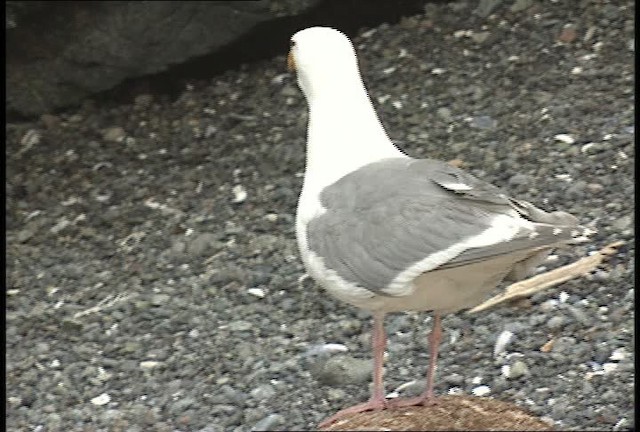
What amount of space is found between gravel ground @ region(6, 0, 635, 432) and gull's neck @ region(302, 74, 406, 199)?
33.8 inches

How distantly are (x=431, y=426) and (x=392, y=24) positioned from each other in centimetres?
335

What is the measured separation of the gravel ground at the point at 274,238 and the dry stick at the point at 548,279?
4cm

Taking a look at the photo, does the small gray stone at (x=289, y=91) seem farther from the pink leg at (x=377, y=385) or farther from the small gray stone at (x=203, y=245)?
the pink leg at (x=377, y=385)

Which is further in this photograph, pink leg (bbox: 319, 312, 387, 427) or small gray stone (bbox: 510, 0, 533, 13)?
small gray stone (bbox: 510, 0, 533, 13)

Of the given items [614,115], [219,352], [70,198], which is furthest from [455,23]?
[219,352]

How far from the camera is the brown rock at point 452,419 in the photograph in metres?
2.51

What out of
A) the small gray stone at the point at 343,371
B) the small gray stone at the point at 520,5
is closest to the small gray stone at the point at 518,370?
the small gray stone at the point at 343,371

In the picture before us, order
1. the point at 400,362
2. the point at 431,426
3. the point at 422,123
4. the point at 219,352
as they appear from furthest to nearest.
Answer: the point at 422,123 → the point at 219,352 → the point at 400,362 → the point at 431,426

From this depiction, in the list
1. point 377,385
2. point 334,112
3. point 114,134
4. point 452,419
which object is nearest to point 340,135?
point 334,112

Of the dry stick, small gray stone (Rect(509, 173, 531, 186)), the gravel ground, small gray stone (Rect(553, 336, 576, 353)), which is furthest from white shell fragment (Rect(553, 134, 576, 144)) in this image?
small gray stone (Rect(553, 336, 576, 353))

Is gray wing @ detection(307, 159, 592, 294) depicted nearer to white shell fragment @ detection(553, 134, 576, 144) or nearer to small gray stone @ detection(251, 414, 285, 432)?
small gray stone @ detection(251, 414, 285, 432)

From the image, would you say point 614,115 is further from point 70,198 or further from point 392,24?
point 70,198

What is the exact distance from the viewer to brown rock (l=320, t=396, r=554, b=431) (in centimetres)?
251

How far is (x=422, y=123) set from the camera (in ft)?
15.6
